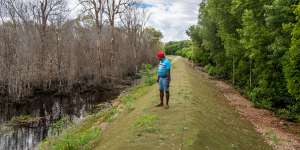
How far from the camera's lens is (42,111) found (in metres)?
25.5

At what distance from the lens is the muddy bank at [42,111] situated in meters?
18.1

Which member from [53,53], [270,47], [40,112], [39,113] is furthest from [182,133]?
[53,53]

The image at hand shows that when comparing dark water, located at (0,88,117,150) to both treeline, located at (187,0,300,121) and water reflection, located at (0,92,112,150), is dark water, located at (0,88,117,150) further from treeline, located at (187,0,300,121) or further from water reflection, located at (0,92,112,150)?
treeline, located at (187,0,300,121)

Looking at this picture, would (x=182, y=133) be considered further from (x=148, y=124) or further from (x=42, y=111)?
(x=42, y=111)

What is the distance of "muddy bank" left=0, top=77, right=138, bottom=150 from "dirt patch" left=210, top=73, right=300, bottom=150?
391 inches

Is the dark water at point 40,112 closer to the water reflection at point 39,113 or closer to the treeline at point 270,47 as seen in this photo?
the water reflection at point 39,113

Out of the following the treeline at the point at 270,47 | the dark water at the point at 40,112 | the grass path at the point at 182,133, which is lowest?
the dark water at the point at 40,112

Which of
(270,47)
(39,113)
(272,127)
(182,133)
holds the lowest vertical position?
(39,113)

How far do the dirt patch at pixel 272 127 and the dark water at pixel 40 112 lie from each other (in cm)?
994

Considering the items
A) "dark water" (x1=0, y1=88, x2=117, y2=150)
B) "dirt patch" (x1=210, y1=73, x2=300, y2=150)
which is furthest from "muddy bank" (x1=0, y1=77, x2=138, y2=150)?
"dirt patch" (x1=210, y1=73, x2=300, y2=150)

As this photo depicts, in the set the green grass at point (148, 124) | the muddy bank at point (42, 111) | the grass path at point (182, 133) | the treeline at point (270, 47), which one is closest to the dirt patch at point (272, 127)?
the grass path at point (182, 133)

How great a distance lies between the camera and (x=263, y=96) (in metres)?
25.0

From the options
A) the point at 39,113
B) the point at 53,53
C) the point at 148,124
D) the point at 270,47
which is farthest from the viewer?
the point at 53,53

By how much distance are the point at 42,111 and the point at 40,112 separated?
17.3 inches
